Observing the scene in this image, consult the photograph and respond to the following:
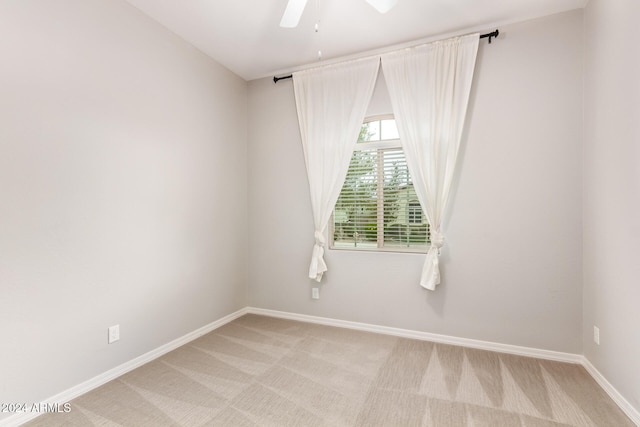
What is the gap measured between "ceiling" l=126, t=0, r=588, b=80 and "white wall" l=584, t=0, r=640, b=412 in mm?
637

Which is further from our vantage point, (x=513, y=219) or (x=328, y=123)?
(x=328, y=123)

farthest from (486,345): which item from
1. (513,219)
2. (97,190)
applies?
(97,190)

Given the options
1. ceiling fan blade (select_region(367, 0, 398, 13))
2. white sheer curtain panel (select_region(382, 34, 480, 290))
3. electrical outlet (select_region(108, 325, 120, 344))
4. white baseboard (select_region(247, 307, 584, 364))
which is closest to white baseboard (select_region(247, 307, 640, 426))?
white baseboard (select_region(247, 307, 584, 364))

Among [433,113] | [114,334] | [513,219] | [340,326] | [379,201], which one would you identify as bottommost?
[340,326]

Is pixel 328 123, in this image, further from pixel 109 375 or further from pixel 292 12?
pixel 109 375

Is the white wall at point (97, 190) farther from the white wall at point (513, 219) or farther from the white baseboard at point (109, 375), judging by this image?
the white wall at point (513, 219)

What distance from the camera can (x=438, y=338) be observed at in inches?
116

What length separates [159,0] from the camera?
2.41 meters

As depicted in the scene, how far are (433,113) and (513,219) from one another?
1.17 m

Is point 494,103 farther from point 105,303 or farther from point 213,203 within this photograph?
point 105,303

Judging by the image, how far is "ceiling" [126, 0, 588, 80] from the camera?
247cm

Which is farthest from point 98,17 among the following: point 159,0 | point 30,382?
point 30,382

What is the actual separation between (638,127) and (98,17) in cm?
354

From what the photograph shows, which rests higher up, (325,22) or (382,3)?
(325,22)
